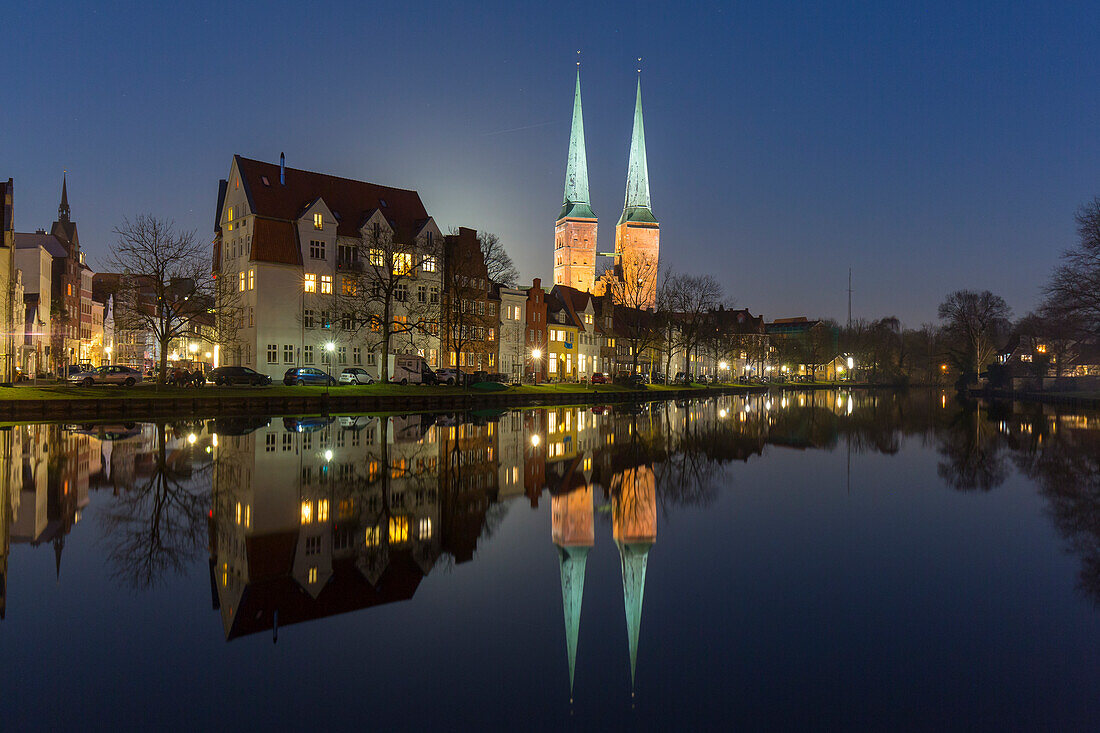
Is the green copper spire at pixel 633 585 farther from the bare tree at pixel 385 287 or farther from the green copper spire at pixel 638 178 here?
the green copper spire at pixel 638 178

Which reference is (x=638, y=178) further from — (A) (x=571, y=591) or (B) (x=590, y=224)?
(A) (x=571, y=591)

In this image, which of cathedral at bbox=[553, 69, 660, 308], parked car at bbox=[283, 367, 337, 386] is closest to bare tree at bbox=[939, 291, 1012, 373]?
cathedral at bbox=[553, 69, 660, 308]

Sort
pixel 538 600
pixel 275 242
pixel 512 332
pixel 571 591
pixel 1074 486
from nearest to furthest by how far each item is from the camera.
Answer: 1. pixel 538 600
2. pixel 571 591
3. pixel 1074 486
4. pixel 275 242
5. pixel 512 332

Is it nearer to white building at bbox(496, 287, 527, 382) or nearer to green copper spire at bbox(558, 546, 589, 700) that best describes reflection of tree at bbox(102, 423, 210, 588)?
green copper spire at bbox(558, 546, 589, 700)

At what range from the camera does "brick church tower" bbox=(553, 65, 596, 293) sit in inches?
6521

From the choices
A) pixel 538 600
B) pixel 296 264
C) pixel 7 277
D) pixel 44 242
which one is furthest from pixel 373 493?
pixel 44 242

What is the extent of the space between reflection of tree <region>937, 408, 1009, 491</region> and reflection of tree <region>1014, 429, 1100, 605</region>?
2.69 feet

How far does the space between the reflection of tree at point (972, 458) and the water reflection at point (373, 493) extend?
0.14 meters

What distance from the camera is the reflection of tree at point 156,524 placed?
10.0m

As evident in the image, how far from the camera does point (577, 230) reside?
545ft

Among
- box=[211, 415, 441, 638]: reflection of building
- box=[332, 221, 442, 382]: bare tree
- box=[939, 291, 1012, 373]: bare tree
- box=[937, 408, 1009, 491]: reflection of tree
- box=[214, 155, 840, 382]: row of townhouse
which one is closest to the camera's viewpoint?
box=[211, 415, 441, 638]: reflection of building

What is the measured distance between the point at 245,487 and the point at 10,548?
5254mm

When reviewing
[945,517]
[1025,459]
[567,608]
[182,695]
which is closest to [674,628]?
[567,608]

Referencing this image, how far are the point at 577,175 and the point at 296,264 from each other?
113 m
